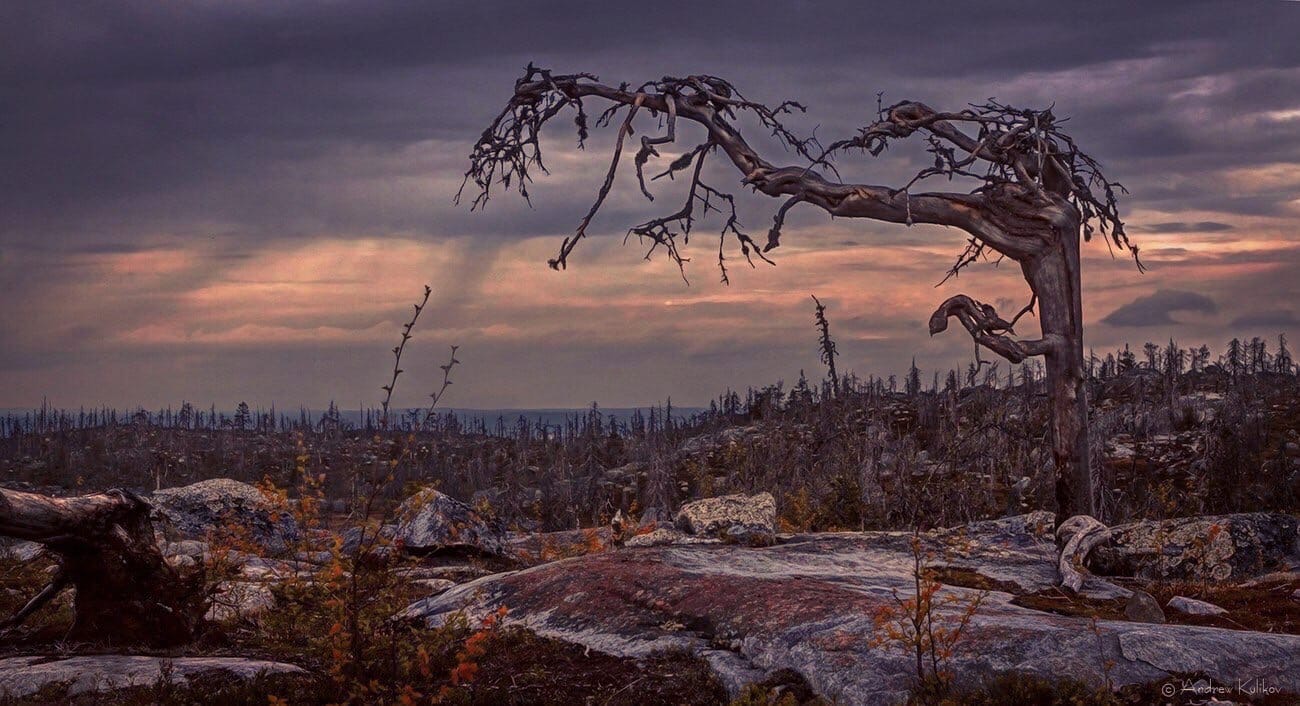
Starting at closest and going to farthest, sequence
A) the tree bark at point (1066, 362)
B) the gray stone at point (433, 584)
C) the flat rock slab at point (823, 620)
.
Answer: the flat rock slab at point (823, 620) → the gray stone at point (433, 584) → the tree bark at point (1066, 362)

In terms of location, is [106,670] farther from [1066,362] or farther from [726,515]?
[1066,362]

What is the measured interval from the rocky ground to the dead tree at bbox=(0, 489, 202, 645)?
52 centimetres

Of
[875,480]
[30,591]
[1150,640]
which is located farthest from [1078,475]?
[875,480]

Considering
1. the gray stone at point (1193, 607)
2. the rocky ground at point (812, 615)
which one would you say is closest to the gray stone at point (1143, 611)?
the rocky ground at point (812, 615)

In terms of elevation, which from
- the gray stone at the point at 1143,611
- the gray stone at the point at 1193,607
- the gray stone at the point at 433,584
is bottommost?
the gray stone at the point at 433,584

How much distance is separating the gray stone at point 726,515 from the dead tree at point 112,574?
316 inches

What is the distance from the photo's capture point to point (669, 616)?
10.1 m

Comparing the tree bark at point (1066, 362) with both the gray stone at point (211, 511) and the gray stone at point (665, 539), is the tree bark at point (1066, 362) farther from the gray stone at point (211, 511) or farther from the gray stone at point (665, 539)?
the gray stone at point (211, 511)

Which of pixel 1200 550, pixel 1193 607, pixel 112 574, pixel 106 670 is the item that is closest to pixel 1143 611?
pixel 1193 607

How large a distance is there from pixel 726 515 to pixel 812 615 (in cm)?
769

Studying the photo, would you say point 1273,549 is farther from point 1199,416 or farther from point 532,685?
point 1199,416

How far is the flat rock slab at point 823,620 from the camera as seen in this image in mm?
7605

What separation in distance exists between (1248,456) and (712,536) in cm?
3813

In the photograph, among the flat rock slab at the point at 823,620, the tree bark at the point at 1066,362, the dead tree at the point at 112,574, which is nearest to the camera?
the flat rock slab at the point at 823,620
